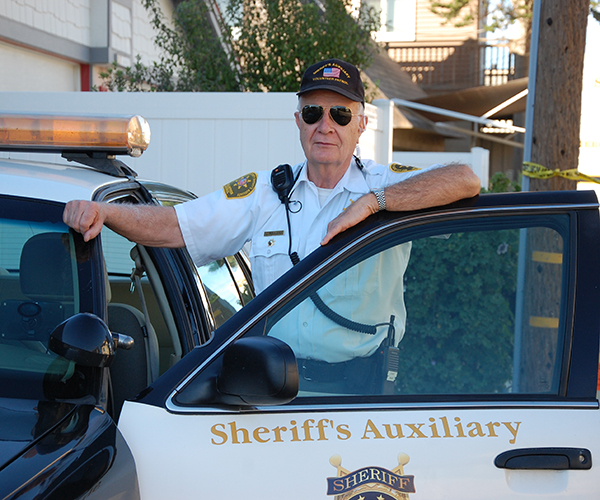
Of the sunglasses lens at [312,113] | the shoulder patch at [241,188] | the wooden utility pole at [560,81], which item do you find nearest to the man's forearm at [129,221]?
the shoulder patch at [241,188]

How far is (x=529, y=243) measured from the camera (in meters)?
1.97

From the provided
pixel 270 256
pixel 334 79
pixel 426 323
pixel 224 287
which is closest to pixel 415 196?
pixel 426 323

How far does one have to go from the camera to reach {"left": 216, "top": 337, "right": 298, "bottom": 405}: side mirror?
1521 mm

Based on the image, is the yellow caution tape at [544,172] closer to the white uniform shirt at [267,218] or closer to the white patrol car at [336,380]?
the white uniform shirt at [267,218]

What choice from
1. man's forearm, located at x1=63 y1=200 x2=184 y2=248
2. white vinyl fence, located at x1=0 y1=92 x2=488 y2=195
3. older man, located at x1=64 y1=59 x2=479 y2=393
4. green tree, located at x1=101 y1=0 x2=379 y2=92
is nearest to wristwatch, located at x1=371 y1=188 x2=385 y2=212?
older man, located at x1=64 y1=59 x2=479 y2=393

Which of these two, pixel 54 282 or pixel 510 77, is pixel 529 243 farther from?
pixel 510 77

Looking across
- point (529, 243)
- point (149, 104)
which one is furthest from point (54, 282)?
point (149, 104)

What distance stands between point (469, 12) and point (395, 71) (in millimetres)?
1999

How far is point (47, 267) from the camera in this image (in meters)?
1.90

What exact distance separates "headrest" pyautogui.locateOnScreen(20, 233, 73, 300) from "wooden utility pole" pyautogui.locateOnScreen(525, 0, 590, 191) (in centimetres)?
291

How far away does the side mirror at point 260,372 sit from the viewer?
1521 millimetres

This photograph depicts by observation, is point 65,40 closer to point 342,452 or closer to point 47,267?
point 47,267

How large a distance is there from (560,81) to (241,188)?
2266 mm

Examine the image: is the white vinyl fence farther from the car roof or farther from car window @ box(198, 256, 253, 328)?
the car roof
